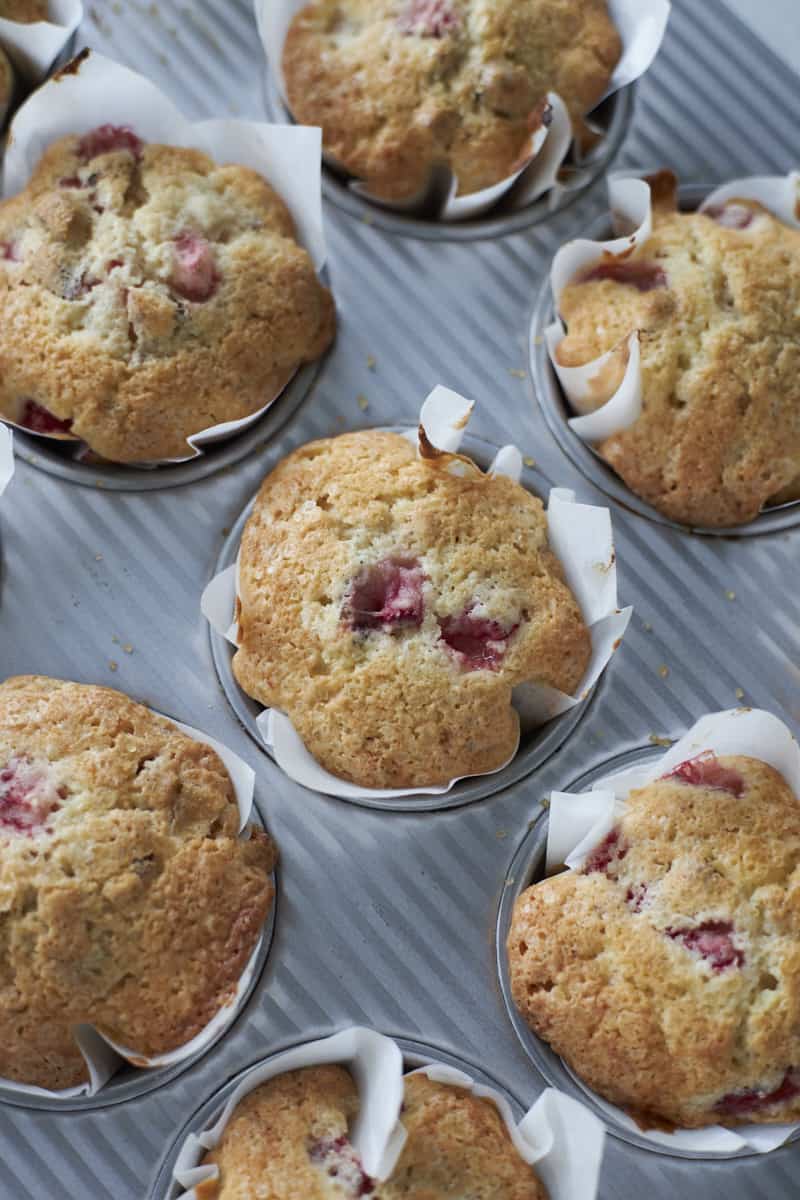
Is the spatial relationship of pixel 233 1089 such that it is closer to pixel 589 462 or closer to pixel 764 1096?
pixel 764 1096

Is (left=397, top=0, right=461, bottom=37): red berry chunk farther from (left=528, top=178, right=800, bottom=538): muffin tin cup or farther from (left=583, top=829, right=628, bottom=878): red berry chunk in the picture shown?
(left=583, top=829, right=628, bottom=878): red berry chunk

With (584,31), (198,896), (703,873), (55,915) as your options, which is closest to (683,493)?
(703,873)

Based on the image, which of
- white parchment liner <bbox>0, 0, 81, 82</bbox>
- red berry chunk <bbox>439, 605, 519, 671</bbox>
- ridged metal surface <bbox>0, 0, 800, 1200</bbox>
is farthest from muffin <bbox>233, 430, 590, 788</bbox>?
white parchment liner <bbox>0, 0, 81, 82</bbox>

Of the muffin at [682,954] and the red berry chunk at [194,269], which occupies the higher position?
the red berry chunk at [194,269]

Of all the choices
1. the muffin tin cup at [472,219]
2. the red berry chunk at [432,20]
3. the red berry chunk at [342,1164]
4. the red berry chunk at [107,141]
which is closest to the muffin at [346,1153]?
the red berry chunk at [342,1164]

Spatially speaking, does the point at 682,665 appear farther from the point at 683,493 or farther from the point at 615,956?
the point at 615,956

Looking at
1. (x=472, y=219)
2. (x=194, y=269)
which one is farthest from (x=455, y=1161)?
(x=472, y=219)

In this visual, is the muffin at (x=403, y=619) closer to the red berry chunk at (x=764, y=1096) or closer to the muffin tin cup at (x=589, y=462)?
the muffin tin cup at (x=589, y=462)
